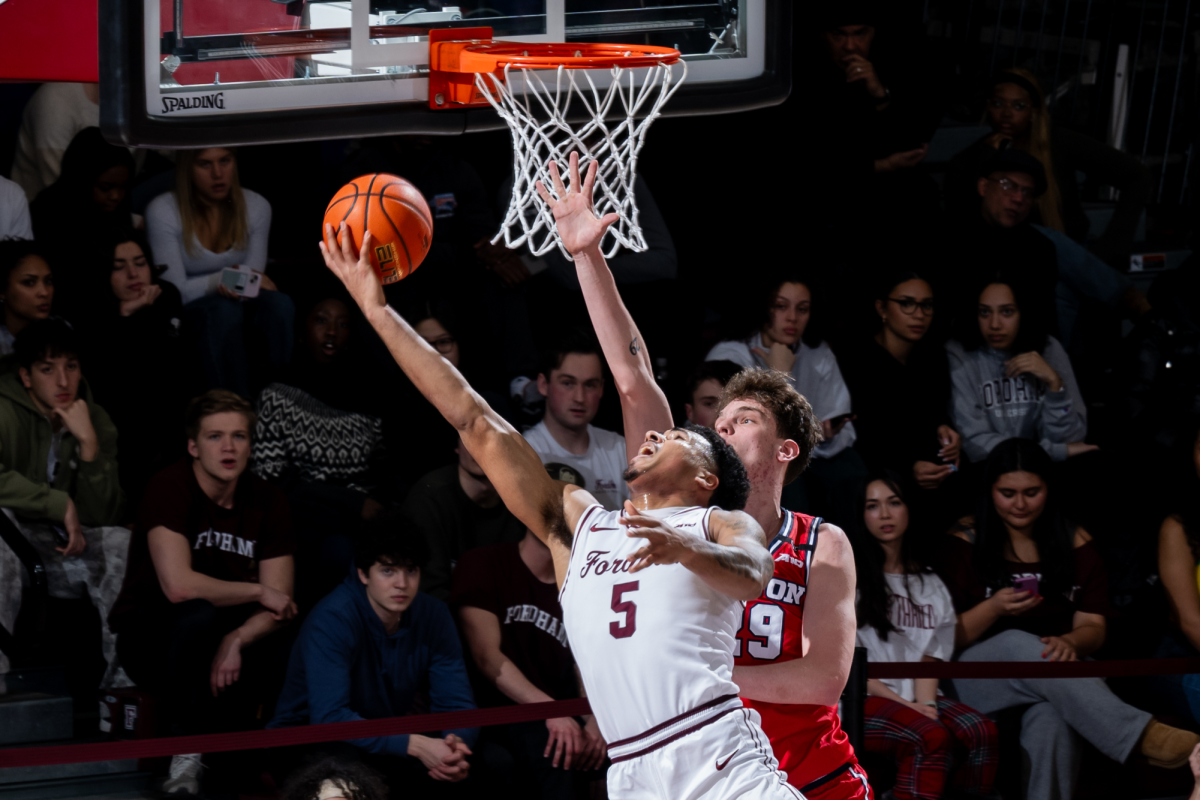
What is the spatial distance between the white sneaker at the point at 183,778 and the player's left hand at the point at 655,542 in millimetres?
3048

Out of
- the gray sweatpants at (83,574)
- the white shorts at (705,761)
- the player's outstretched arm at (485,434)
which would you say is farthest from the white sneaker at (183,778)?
the white shorts at (705,761)

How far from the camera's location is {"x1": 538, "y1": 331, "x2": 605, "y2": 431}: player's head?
6.20 metres

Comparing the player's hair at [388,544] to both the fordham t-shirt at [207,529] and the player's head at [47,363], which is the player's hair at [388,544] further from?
the player's head at [47,363]

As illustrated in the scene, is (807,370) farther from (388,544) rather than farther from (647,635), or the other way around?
(647,635)

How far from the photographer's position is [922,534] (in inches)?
257

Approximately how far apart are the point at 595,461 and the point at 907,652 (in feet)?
5.35

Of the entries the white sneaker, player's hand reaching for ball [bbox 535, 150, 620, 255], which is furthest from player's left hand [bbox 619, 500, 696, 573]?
the white sneaker

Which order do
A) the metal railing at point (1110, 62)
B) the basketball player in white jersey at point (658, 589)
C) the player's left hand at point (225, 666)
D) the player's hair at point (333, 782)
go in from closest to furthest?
the basketball player in white jersey at point (658, 589)
the player's hair at point (333, 782)
the player's left hand at point (225, 666)
the metal railing at point (1110, 62)

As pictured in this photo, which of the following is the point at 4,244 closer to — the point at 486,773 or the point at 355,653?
the point at 355,653

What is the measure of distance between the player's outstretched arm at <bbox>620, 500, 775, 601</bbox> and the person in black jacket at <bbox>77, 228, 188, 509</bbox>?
12.4 feet

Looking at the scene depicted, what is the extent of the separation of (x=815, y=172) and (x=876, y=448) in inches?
69.1

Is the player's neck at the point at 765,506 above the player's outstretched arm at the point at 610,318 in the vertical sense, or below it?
below

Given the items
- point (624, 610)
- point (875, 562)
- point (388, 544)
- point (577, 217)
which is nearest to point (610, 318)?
point (577, 217)

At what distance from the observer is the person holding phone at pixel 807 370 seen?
21.8 feet
